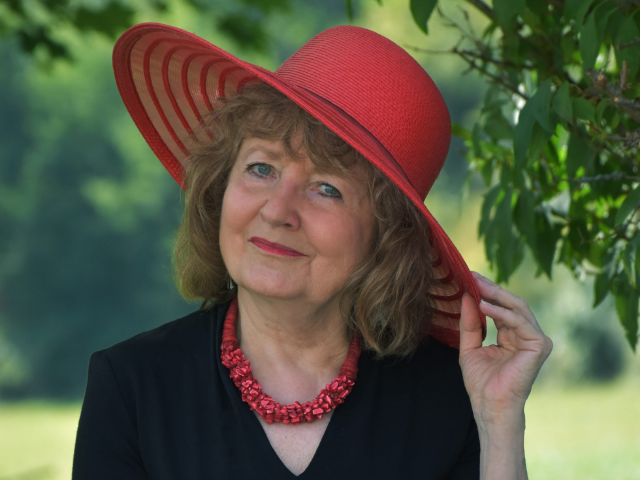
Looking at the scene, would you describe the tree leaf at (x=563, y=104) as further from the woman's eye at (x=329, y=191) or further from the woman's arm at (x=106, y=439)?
the woman's arm at (x=106, y=439)

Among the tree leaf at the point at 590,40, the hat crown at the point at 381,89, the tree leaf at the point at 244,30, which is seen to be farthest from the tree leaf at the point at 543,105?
the tree leaf at the point at 244,30

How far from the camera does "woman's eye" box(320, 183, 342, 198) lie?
2.08 meters

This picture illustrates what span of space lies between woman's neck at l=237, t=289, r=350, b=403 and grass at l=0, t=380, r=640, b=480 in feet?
16.5

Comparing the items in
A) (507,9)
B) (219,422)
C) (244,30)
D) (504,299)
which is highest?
(244,30)

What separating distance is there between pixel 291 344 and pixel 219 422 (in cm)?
30

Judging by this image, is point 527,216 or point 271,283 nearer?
point 271,283

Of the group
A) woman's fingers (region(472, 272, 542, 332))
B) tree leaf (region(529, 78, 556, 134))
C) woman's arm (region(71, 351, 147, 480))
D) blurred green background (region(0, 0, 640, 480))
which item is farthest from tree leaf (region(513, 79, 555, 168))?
blurred green background (region(0, 0, 640, 480))

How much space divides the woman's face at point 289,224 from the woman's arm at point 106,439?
1.38 feet

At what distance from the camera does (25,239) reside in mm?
23562

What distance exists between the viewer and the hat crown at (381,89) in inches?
77.7

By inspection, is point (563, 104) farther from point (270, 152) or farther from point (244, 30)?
point (244, 30)

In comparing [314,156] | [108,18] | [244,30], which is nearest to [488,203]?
[314,156]

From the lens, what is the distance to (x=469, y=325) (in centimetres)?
212

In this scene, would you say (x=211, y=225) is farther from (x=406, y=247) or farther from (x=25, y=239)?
(x=25, y=239)
